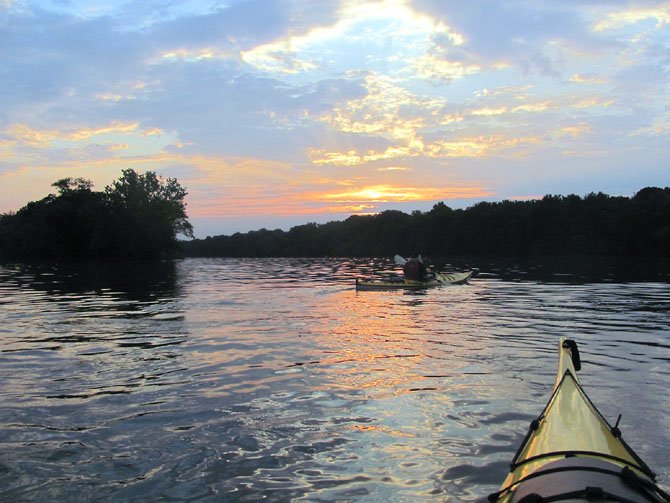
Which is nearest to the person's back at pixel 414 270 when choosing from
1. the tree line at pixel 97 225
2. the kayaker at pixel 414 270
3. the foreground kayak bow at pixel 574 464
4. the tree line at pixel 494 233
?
the kayaker at pixel 414 270

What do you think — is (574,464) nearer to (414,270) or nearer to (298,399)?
(298,399)

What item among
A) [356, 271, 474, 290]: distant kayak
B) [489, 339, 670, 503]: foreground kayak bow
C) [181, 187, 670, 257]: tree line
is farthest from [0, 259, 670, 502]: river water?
[181, 187, 670, 257]: tree line

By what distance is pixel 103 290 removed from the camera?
25.5 m

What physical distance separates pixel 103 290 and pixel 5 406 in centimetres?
1983

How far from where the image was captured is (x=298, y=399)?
7359 mm

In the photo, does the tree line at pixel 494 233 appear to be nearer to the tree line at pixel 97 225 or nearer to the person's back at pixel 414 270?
the tree line at pixel 97 225

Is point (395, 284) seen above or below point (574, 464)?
below

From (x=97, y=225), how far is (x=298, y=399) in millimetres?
77762

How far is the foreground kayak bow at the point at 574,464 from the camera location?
316cm

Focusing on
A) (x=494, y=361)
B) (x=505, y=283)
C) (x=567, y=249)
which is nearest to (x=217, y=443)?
(x=494, y=361)

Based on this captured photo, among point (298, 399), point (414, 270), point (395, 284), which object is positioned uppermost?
point (414, 270)

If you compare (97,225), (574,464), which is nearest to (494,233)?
(97,225)

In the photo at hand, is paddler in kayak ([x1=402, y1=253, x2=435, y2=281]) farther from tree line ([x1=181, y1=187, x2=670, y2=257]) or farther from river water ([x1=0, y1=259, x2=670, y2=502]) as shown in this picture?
tree line ([x1=181, y1=187, x2=670, y2=257])

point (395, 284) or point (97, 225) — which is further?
point (97, 225)
